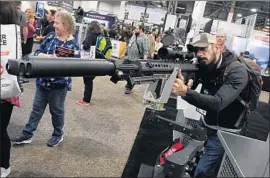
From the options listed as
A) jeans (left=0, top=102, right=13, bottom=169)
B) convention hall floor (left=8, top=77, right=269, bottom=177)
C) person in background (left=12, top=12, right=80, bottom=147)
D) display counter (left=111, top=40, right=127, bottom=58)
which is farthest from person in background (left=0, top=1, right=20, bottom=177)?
display counter (left=111, top=40, right=127, bottom=58)

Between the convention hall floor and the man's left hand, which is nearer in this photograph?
the man's left hand

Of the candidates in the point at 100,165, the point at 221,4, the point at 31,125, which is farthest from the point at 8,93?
the point at 221,4

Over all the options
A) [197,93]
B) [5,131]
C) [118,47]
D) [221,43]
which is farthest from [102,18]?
[197,93]

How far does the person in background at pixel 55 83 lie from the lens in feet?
10.0

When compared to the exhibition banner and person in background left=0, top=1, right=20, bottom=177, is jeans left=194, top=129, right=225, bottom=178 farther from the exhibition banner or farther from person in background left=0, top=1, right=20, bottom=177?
the exhibition banner

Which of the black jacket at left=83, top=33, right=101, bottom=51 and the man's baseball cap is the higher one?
the man's baseball cap

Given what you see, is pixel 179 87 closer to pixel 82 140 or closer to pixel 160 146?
pixel 82 140

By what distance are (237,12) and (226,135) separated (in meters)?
30.2

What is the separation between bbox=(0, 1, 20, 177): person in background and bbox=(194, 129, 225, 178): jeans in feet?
4.96

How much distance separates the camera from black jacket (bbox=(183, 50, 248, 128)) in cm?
187

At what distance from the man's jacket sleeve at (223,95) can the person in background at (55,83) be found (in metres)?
1.48

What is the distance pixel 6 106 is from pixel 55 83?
835 mm

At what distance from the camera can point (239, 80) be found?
1.94 metres

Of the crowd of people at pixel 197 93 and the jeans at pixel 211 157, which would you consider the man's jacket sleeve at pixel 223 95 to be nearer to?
the crowd of people at pixel 197 93
